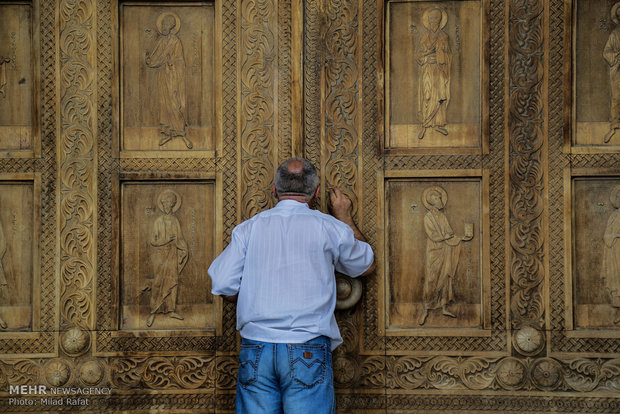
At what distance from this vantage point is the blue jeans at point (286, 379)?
311 cm

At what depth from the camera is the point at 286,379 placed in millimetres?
3117

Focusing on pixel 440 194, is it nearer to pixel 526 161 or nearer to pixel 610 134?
pixel 526 161

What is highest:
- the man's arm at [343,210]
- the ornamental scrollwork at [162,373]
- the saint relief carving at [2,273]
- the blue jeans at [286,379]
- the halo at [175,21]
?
the halo at [175,21]

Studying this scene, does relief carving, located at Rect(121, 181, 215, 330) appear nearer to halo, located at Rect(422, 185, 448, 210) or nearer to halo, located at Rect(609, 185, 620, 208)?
halo, located at Rect(422, 185, 448, 210)

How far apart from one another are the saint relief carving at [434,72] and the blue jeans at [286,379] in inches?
73.1

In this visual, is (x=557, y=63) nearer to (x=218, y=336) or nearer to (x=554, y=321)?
(x=554, y=321)

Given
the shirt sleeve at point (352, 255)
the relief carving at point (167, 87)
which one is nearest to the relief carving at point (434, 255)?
the shirt sleeve at point (352, 255)

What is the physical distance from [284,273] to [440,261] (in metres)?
1.44

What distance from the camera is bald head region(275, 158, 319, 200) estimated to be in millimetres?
3379

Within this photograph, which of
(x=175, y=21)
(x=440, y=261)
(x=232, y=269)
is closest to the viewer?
(x=232, y=269)

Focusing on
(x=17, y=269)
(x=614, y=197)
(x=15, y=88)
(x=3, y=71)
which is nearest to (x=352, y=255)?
(x=614, y=197)

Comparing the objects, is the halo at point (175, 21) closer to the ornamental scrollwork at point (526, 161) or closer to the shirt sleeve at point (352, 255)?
the shirt sleeve at point (352, 255)

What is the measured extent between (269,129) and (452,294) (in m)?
1.73

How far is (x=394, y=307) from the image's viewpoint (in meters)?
4.20
